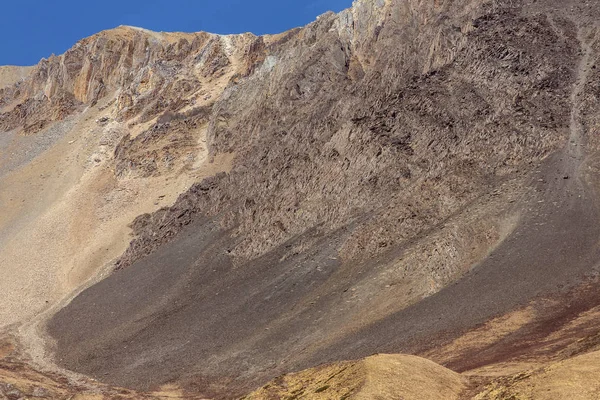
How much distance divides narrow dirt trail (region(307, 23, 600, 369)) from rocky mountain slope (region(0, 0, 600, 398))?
0.56ft

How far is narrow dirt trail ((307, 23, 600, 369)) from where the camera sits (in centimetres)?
4022

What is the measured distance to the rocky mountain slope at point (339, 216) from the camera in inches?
1625

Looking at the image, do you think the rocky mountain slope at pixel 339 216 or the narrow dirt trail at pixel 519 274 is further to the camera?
the rocky mountain slope at pixel 339 216

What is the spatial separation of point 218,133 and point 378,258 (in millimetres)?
42533

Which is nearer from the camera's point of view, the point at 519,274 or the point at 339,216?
the point at 519,274

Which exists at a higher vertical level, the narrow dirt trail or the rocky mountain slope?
the rocky mountain slope

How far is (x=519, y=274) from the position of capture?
143ft

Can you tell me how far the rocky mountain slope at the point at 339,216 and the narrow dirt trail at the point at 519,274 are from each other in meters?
0.17

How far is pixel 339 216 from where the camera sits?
58938mm

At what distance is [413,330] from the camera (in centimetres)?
4081

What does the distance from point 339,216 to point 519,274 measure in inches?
792

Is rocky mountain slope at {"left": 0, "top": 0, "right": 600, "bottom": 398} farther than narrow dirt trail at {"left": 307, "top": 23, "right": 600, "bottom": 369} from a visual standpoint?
Yes

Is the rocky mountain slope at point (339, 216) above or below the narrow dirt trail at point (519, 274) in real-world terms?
above

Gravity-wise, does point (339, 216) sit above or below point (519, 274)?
above
